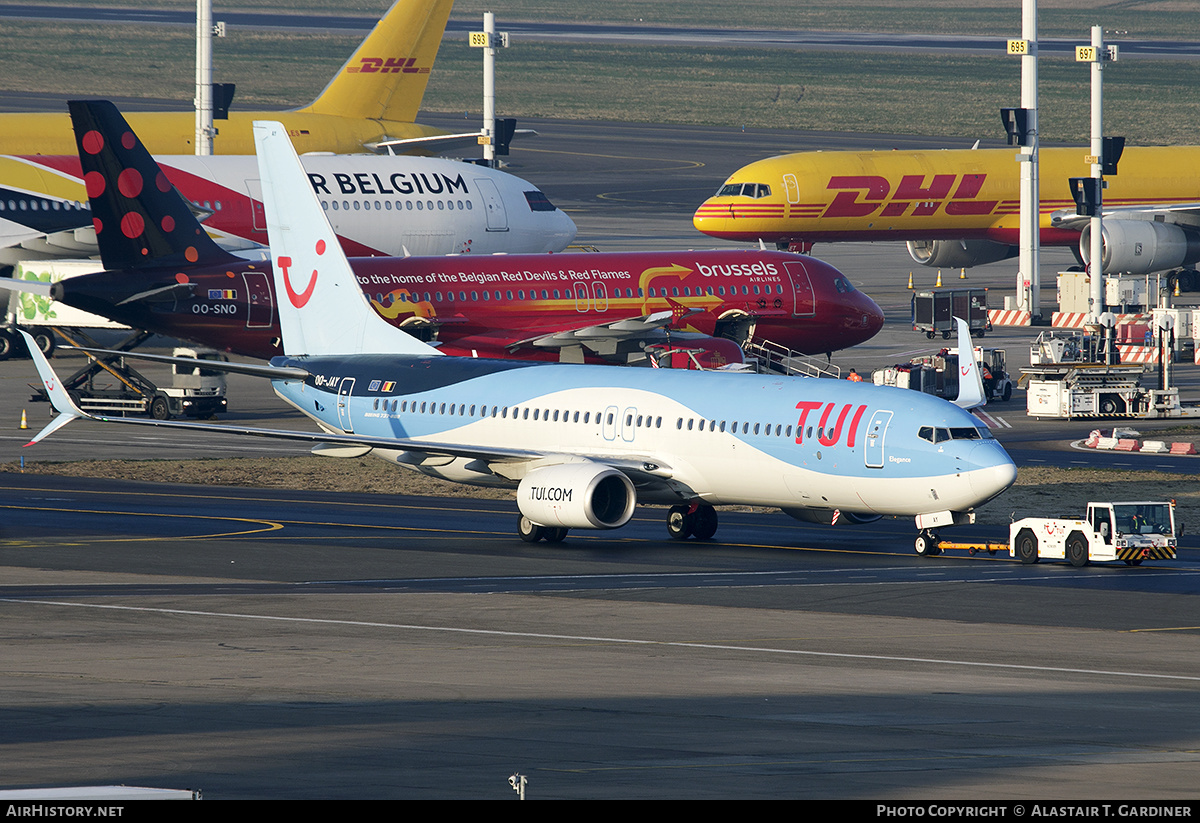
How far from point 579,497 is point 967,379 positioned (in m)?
10.2

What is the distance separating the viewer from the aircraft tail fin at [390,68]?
98.9m

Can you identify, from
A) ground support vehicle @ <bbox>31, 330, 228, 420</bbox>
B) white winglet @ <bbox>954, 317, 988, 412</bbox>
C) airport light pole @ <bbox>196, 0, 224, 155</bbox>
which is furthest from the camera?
airport light pole @ <bbox>196, 0, 224, 155</bbox>

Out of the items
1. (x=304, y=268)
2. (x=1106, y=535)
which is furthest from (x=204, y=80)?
(x=1106, y=535)

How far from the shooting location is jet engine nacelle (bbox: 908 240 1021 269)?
9838cm

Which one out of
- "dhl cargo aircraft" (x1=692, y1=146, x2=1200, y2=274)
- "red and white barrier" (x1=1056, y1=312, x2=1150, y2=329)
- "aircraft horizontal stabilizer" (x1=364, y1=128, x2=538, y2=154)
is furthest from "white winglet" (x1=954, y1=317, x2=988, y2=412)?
A: "aircraft horizontal stabilizer" (x1=364, y1=128, x2=538, y2=154)

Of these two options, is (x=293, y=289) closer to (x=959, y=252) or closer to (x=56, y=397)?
(x=56, y=397)

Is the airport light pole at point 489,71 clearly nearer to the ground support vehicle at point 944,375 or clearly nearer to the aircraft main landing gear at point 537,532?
the ground support vehicle at point 944,375

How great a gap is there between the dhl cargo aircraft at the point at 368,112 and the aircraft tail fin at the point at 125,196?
32.4 m

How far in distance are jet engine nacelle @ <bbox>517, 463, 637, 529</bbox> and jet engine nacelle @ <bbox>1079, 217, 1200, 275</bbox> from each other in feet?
166

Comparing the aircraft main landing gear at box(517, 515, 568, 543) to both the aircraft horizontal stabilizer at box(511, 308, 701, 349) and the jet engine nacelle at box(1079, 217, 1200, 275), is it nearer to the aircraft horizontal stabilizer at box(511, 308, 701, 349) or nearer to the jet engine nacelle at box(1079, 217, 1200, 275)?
the aircraft horizontal stabilizer at box(511, 308, 701, 349)

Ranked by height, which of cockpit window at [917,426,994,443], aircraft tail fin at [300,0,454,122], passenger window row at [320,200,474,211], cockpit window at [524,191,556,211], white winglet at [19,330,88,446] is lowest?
cockpit window at [917,426,994,443]

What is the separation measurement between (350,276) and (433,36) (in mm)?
55339

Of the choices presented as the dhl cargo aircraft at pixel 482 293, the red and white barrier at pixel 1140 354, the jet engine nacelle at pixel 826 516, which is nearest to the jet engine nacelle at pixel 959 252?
the red and white barrier at pixel 1140 354

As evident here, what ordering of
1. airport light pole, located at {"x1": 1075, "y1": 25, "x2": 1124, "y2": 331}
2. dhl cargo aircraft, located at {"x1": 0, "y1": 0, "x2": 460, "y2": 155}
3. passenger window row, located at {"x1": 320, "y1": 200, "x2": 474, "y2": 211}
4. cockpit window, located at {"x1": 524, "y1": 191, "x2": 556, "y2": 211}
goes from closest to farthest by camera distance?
1. airport light pole, located at {"x1": 1075, "y1": 25, "x2": 1124, "y2": 331}
2. passenger window row, located at {"x1": 320, "y1": 200, "x2": 474, "y2": 211}
3. cockpit window, located at {"x1": 524, "y1": 191, "x2": 556, "y2": 211}
4. dhl cargo aircraft, located at {"x1": 0, "y1": 0, "x2": 460, "y2": 155}
